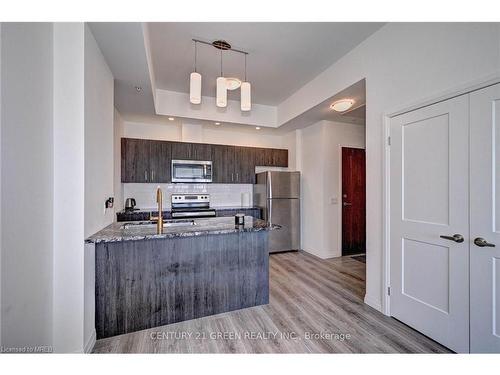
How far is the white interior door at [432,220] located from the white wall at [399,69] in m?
0.18

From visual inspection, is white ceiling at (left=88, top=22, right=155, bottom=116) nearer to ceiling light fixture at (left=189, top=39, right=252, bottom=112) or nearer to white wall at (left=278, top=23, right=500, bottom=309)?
ceiling light fixture at (left=189, top=39, right=252, bottom=112)

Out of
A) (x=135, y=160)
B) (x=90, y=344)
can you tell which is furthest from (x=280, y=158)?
(x=90, y=344)

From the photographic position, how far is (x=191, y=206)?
451 cm

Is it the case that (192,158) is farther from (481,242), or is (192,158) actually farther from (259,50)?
(481,242)

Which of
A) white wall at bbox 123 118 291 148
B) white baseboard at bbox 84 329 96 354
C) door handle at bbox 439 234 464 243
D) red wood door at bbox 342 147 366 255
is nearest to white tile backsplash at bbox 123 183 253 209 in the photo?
white wall at bbox 123 118 291 148

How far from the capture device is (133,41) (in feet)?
6.50

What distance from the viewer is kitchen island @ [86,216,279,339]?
6.41 ft

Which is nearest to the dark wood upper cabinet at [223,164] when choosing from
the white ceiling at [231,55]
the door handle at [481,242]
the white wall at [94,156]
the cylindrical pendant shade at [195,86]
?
the white ceiling at [231,55]

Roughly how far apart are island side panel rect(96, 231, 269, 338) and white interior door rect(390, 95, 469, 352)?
1364mm
